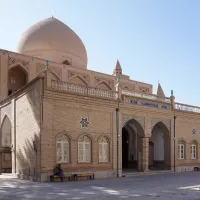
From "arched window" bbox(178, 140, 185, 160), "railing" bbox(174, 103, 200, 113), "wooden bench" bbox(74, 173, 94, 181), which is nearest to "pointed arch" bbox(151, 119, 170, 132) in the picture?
A: "railing" bbox(174, 103, 200, 113)

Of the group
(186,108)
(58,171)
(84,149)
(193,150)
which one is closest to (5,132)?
(84,149)

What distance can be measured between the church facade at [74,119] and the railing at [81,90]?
60mm

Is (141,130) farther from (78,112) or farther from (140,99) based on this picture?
(78,112)

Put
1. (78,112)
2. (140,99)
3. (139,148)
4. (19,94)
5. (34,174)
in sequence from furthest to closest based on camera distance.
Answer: (139,148), (140,99), (19,94), (78,112), (34,174)

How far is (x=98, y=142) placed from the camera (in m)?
19.6

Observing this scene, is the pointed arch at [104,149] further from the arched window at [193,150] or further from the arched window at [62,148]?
the arched window at [193,150]

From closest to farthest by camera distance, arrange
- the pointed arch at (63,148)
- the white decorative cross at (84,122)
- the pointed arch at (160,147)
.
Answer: the pointed arch at (63,148)
the white decorative cross at (84,122)
the pointed arch at (160,147)

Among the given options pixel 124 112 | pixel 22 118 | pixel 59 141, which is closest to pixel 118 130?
pixel 124 112

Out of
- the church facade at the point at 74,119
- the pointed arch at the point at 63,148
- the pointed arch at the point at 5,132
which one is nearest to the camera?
the church facade at the point at 74,119

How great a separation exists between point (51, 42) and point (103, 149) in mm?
14468

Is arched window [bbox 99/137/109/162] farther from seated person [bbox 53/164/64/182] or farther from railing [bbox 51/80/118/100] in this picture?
seated person [bbox 53/164/64/182]

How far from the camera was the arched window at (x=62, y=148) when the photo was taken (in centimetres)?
1773

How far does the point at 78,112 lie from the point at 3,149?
25.0ft

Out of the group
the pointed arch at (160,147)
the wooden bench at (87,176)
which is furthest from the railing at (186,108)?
the wooden bench at (87,176)
